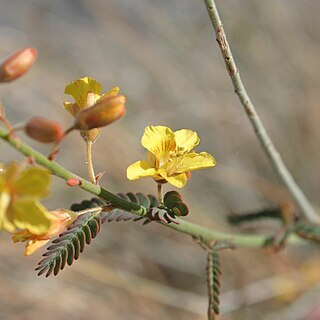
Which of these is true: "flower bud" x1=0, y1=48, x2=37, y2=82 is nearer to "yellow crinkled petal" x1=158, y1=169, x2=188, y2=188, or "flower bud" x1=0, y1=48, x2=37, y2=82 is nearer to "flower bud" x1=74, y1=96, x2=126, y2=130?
"flower bud" x1=74, y1=96, x2=126, y2=130

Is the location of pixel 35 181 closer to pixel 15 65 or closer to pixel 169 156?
pixel 15 65

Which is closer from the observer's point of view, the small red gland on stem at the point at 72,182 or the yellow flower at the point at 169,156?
the small red gland on stem at the point at 72,182

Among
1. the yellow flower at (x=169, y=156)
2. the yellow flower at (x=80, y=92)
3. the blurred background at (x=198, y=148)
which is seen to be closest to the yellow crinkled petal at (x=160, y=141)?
the yellow flower at (x=169, y=156)

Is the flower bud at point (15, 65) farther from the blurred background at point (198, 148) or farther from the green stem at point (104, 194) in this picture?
the blurred background at point (198, 148)

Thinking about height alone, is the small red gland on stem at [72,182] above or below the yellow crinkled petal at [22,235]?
above

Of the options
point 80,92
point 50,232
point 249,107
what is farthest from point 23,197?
point 249,107

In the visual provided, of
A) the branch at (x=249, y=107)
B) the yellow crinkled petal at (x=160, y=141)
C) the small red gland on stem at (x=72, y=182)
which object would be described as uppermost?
the branch at (x=249, y=107)

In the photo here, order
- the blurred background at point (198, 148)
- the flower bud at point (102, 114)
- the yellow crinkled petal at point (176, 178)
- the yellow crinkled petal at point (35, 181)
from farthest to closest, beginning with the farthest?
the blurred background at point (198, 148)
the yellow crinkled petal at point (176, 178)
the flower bud at point (102, 114)
the yellow crinkled petal at point (35, 181)
